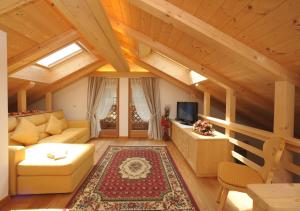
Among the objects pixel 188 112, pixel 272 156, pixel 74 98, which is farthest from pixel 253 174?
pixel 74 98

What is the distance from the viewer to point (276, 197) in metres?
0.88

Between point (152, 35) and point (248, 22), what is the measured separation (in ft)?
5.46

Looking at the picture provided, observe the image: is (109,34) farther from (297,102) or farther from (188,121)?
(188,121)

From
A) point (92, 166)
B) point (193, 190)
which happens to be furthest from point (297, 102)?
point (92, 166)

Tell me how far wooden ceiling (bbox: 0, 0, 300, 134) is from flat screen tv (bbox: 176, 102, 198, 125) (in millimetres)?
1513

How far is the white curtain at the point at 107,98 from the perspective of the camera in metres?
6.45

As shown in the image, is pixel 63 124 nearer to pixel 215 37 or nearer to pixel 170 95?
pixel 170 95

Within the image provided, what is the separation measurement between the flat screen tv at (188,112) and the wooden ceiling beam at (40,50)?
10.2 feet

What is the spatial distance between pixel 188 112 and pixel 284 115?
298cm

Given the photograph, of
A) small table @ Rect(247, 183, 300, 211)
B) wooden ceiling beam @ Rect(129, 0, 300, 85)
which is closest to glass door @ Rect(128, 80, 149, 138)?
wooden ceiling beam @ Rect(129, 0, 300, 85)

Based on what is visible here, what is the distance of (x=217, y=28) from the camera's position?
198 centimetres

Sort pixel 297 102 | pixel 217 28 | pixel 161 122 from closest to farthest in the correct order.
Result: pixel 217 28
pixel 297 102
pixel 161 122

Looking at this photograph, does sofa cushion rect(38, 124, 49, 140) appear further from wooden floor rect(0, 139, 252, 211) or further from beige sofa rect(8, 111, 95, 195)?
wooden floor rect(0, 139, 252, 211)

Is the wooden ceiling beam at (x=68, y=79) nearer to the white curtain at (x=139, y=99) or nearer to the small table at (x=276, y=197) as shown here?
the white curtain at (x=139, y=99)
